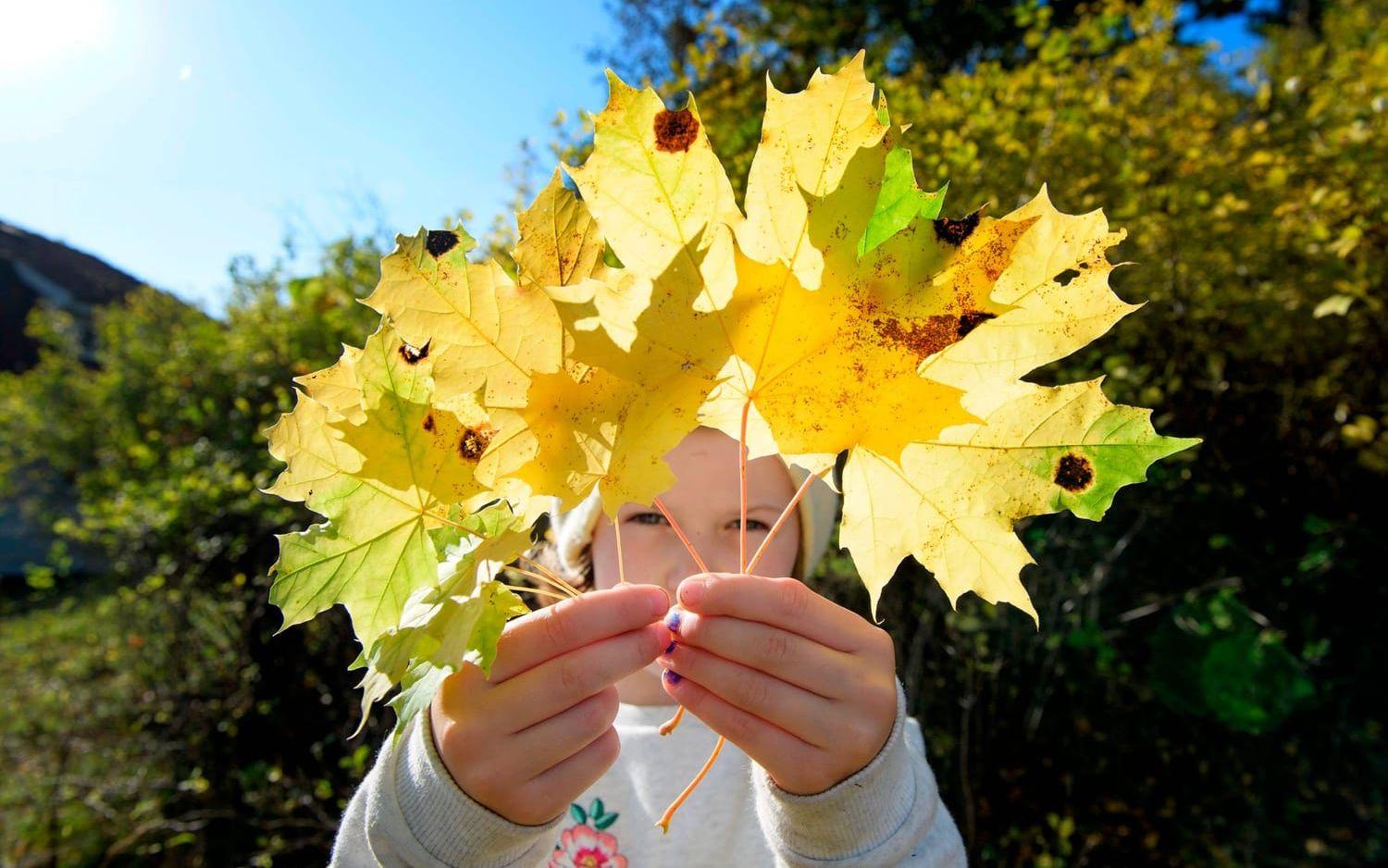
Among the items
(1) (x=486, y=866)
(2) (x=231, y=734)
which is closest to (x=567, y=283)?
(1) (x=486, y=866)

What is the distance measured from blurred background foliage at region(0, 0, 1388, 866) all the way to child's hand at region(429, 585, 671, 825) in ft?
4.99

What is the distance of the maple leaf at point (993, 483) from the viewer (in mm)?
538

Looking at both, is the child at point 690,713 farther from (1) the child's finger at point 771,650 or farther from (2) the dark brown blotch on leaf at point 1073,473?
(2) the dark brown blotch on leaf at point 1073,473

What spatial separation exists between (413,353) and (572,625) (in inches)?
10.0

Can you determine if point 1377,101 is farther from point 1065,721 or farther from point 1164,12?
point 1065,721

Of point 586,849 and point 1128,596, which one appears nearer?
point 586,849

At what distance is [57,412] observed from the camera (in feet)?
18.1

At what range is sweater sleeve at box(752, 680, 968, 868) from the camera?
0.74 m

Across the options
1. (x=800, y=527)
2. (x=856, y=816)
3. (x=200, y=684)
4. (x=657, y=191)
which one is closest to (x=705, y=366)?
(x=657, y=191)

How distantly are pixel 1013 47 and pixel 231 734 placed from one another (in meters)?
7.87

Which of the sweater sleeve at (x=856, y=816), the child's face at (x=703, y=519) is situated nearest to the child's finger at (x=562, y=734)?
the sweater sleeve at (x=856, y=816)

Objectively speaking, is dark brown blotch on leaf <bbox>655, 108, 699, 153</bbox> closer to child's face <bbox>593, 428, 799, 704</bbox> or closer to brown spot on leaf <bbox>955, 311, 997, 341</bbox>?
brown spot on leaf <bbox>955, 311, 997, 341</bbox>

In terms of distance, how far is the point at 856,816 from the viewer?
77 centimetres

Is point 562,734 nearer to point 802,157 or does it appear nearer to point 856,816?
point 856,816
